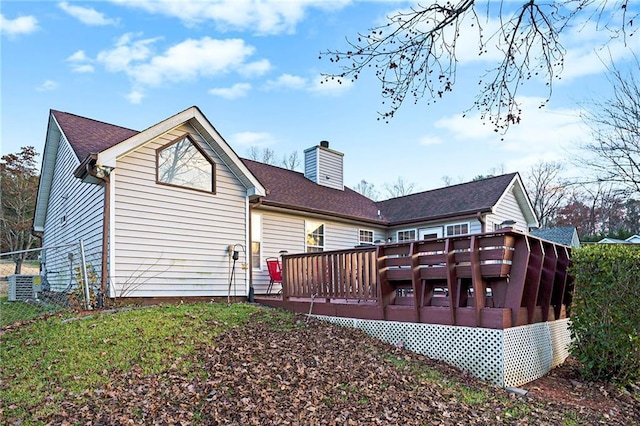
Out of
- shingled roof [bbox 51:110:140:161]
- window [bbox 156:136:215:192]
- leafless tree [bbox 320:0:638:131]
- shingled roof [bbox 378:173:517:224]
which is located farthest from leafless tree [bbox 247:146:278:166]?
leafless tree [bbox 320:0:638:131]

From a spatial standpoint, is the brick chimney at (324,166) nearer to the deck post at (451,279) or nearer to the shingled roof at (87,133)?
the shingled roof at (87,133)

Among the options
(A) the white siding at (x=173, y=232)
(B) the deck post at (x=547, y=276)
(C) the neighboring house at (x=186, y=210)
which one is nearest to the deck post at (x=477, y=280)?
(B) the deck post at (x=547, y=276)

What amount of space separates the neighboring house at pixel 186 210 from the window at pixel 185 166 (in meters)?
0.02

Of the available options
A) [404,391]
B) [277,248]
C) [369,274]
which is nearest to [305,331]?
[369,274]

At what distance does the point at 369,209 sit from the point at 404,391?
1000cm

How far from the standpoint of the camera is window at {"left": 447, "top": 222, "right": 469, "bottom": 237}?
12438 millimetres

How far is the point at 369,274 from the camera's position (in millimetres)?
6680

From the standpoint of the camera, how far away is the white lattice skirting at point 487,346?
5195 mm

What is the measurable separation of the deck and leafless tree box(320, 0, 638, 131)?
2051 millimetres

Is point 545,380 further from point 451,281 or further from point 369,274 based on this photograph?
point 369,274

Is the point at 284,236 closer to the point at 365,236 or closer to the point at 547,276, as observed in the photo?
the point at 365,236

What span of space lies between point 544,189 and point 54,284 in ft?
104

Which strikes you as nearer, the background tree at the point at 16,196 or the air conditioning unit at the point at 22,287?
the air conditioning unit at the point at 22,287

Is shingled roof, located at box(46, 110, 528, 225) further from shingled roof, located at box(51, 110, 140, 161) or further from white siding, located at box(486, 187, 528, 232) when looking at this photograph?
white siding, located at box(486, 187, 528, 232)
